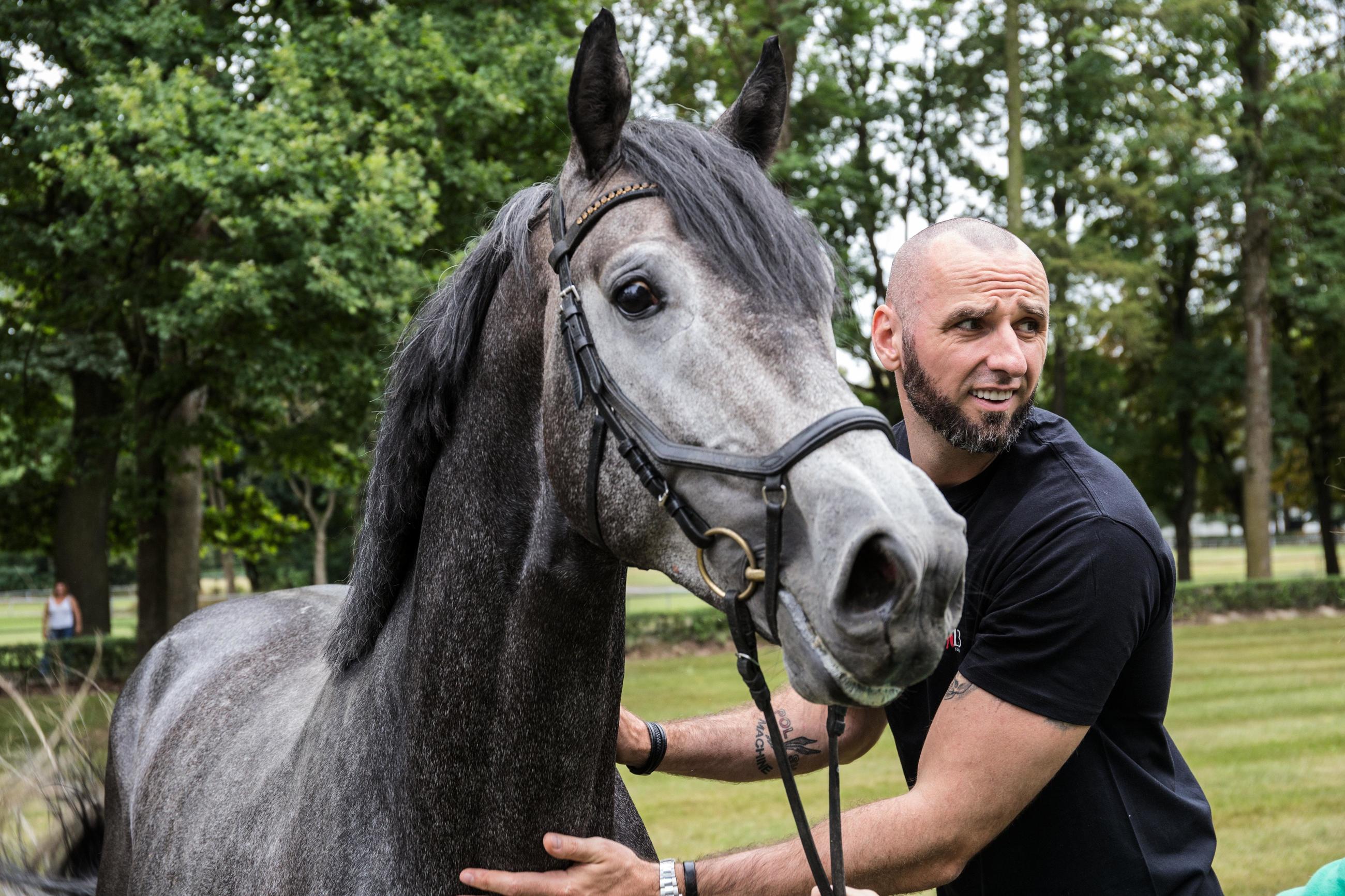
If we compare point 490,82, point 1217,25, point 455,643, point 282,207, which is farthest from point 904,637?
point 1217,25

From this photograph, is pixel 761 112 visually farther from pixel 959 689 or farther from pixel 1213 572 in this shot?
pixel 1213 572

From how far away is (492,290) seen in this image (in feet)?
7.47

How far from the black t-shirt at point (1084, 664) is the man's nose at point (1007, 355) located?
0.22 metres

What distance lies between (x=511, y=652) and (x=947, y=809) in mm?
935

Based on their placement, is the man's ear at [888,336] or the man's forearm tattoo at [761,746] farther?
the man's forearm tattoo at [761,746]

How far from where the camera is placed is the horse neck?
2078mm

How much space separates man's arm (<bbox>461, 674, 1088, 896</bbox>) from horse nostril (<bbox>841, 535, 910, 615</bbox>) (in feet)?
2.68

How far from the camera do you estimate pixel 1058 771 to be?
235cm

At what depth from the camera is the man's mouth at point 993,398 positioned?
2418 millimetres

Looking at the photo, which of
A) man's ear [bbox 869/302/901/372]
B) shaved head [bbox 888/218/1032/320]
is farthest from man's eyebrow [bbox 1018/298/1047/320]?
man's ear [bbox 869/302/901/372]

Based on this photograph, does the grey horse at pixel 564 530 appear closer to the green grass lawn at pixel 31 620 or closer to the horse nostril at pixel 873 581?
the horse nostril at pixel 873 581

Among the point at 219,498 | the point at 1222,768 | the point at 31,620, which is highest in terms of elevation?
the point at 219,498

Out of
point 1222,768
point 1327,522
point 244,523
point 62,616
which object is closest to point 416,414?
point 1222,768

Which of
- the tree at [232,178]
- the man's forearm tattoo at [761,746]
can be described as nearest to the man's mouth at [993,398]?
the man's forearm tattoo at [761,746]
